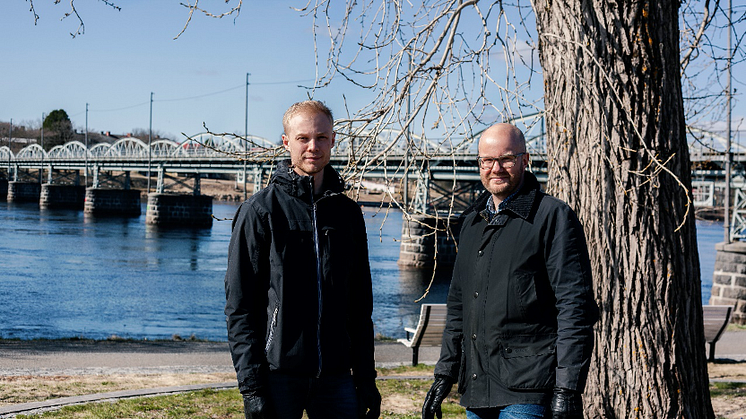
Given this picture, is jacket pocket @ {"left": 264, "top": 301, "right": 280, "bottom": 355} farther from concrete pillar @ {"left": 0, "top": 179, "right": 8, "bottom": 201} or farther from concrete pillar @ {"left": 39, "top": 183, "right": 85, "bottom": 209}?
concrete pillar @ {"left": 0, "top": 179, "right": 8, "bottom": 201}

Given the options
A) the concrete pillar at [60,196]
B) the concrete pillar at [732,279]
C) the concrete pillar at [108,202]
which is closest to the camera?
the concrete pillar at [732,279]

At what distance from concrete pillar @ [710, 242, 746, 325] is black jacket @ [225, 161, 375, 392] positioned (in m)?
17.9

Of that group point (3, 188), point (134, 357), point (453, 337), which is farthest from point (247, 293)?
point (3, 188)

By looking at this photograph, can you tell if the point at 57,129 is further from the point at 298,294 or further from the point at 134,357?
the point at 298,294

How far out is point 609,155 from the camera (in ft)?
14.1

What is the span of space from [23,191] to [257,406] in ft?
336

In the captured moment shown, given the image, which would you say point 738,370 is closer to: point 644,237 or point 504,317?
point 644,237

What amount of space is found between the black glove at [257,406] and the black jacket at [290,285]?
0.04 metres

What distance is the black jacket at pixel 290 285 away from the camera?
105 inches

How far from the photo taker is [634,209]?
4.27 meters

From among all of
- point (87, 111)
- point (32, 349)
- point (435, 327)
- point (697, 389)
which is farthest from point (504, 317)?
point (87, 111)

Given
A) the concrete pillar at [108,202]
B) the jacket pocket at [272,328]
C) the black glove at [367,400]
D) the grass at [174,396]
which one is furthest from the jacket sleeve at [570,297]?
the concrete pillar at [108,202]

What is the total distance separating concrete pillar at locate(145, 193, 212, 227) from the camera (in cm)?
6388

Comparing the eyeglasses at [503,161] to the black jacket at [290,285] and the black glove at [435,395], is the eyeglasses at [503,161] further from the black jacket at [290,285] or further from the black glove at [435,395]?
the black glove at [435,395]
